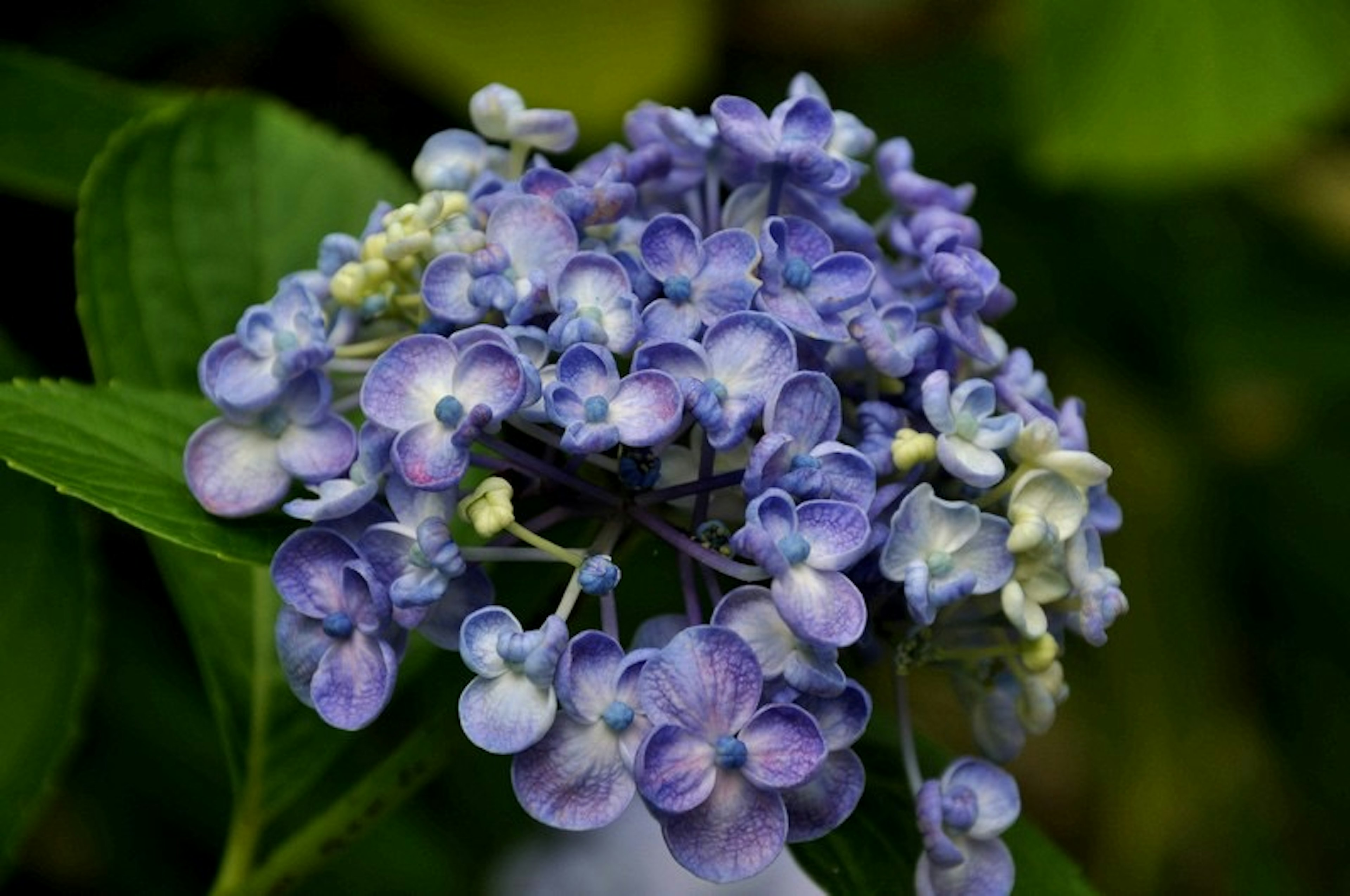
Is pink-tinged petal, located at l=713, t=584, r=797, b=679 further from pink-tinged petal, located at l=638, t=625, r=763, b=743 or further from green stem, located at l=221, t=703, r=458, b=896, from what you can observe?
green stem, located at l=221, t=703, r=458, b=896

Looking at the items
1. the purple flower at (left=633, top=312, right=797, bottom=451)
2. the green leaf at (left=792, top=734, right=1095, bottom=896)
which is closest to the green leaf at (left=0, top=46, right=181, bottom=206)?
the purple flower at (left=633, top=312, right=797, bottom=451)

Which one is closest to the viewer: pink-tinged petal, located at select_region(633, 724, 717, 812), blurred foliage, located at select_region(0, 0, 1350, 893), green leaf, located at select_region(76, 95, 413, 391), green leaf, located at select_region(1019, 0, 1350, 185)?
pink-tinged petal, located at select_region(633, 724, 717, 812)

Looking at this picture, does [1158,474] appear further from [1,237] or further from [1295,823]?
[1,237]

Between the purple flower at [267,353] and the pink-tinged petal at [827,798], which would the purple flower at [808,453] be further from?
the purple flower at [267,353]

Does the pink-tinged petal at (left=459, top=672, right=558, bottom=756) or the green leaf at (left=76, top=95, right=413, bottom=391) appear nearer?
the pink-tinged petal at (left=459, top=672, right=558, bottom=756)

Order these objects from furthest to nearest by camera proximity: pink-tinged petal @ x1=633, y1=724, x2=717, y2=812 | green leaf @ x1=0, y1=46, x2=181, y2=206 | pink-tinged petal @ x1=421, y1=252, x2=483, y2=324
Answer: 1. green leaf @ x1=0, y1=46, x2=181, y2=206
2. pink-tinged petal @ x1=421, y1=252, x2=483, y2=324
3. pink-tinged petal @ x1=633, y1=724, x2=717, y2=812
